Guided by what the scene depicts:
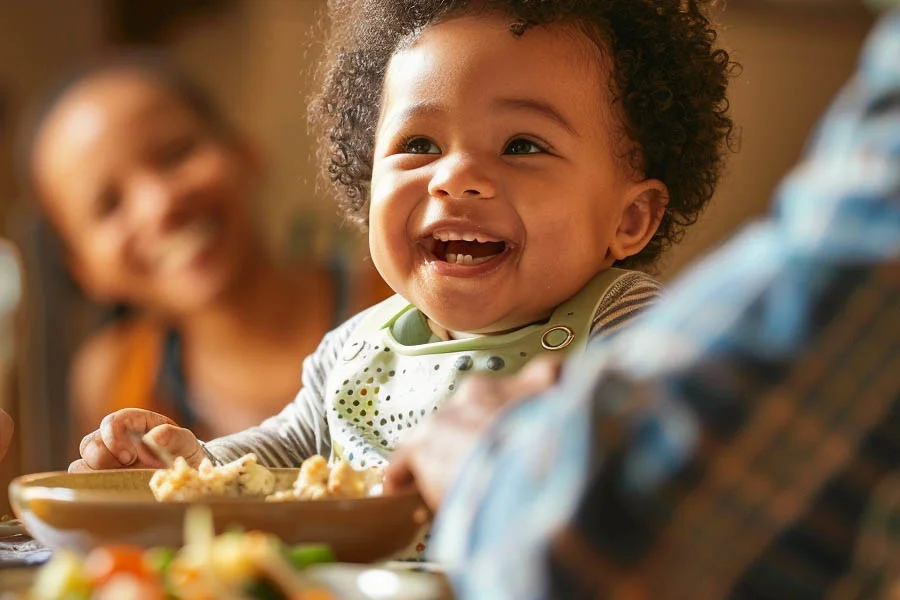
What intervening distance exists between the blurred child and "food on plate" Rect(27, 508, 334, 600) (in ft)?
10.2

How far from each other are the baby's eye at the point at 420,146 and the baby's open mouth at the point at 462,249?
0.09 metres

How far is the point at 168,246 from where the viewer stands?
3.84 meters

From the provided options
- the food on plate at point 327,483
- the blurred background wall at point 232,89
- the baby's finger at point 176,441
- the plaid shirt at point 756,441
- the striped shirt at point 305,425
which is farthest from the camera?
the blurred background wall at point 232,89

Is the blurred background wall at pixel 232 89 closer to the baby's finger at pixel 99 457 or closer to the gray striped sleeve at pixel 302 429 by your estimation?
the gray striped sleeve at pixel 302 429

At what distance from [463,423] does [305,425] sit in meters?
0.65

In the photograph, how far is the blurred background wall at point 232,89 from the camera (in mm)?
4070

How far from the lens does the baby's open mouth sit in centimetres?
111

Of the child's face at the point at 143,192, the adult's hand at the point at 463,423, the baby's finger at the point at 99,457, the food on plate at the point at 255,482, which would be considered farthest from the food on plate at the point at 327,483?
the child's face at the point at 143,192

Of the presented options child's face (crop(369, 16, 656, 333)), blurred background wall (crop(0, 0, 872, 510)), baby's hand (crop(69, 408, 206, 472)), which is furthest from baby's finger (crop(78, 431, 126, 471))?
blurred background wall (crop(0, 0, 872, 510))

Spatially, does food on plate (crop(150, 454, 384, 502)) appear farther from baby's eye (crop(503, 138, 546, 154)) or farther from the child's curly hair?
the child's curly hair

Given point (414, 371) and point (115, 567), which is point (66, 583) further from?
point (414, 371)

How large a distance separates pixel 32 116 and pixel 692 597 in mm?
3921

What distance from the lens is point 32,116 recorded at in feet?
13.2

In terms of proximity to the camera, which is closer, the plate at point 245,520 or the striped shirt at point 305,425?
the plate at point 245,520
